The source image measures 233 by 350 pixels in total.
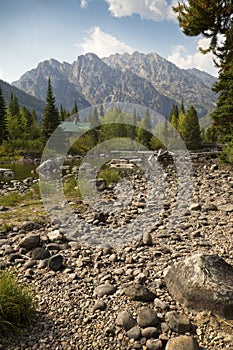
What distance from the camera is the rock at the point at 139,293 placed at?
458cm

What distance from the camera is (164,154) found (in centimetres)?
3378

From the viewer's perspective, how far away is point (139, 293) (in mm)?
4609

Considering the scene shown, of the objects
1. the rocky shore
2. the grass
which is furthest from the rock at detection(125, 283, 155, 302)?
the grass

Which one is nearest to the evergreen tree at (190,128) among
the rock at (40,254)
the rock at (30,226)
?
the rock at (30,226)

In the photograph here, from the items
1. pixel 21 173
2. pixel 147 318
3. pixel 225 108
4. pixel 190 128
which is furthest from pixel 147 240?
pixel 190 128

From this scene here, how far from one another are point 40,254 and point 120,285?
6.99 ft

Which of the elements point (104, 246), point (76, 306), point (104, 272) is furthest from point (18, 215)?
point (76, 306)

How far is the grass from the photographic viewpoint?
3.75 m

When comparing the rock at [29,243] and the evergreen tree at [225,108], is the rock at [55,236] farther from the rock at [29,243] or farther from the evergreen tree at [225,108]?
the evergreen tree at [225,108]

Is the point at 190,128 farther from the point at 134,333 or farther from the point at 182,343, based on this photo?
the point at 182,343

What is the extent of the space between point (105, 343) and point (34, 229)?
5076mm

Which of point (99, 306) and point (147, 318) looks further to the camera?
point (99, 306)

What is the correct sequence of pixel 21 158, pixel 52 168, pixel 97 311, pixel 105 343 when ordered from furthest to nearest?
pixel 21 158 < pixel 52 168 < pixel 97 311 < pixel 105 343

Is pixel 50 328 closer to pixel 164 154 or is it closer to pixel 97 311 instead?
pixel 97 311
